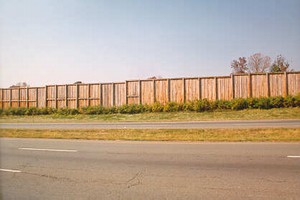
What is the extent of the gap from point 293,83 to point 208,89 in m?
8.23

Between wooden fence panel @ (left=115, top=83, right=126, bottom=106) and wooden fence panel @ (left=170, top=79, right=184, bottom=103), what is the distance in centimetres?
590

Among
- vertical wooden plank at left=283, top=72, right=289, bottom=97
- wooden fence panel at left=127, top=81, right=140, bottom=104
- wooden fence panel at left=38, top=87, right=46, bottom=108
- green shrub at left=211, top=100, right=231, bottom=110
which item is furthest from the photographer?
wooden fence panel at left=38, top=87, right=46, bottom=108

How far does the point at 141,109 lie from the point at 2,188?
71.8ft

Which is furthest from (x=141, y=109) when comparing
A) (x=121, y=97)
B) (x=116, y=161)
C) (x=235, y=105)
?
(x=116, y=161)

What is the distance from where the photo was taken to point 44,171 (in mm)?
7137

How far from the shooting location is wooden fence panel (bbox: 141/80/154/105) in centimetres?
2919

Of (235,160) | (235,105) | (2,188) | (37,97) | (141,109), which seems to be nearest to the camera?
(2,188)

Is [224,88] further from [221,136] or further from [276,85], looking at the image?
[221,136]

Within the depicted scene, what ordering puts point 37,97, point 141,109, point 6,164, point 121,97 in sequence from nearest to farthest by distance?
1. point 6,164
2. point 141,109
3. point 121,97
4. point 37,97

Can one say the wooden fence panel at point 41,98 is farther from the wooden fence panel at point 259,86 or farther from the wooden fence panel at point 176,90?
the wooden fence panel at point 259,86

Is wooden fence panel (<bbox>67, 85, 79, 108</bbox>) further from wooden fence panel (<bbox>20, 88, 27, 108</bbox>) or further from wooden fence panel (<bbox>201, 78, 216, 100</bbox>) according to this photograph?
wooden fence panel (<bbox>201, 78, 216, 100</bbox>)

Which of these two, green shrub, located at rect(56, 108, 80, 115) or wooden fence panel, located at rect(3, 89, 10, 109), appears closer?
green shrub, located at rect(56, 108, 80, 115)

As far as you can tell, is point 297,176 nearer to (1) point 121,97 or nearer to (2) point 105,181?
(2) point 105,181

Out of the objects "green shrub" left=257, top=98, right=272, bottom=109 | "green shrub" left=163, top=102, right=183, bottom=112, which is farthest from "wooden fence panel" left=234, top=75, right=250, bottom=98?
"green shrub" left=163, top=102, right=183, bottom=112
